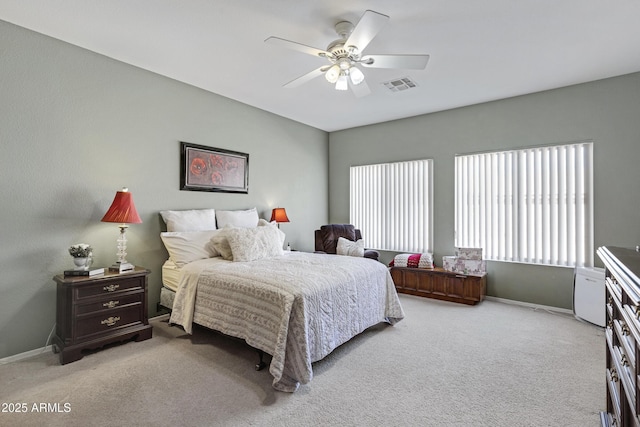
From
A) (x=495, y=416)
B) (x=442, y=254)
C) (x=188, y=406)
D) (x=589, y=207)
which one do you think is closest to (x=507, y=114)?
(x=589, y=207)

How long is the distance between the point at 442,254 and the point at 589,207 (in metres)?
1.93

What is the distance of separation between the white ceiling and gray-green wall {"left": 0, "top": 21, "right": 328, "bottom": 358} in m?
0.25

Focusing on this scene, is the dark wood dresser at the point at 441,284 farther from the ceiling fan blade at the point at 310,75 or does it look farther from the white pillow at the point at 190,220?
the ceiling fan blade at the point at 310,75

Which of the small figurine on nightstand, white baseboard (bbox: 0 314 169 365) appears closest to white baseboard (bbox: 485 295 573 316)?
the small figurine on nightstand

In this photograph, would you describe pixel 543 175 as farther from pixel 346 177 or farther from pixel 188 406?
pixel 188 406

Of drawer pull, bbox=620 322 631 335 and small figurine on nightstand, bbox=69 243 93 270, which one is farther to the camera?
small figurine on nightstand, bbox=69 243 93 270

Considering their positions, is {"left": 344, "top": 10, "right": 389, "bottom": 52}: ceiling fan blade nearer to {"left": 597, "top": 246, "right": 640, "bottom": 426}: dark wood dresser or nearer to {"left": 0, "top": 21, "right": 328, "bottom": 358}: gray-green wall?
{"left": 597, "top": 246, "right": 640, "bottom": 426}: dark wood dresser

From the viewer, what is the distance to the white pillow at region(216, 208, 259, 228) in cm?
408

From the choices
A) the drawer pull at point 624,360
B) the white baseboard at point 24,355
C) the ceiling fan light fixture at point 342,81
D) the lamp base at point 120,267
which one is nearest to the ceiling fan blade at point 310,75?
the ceiling fan light fixture at point 342,81

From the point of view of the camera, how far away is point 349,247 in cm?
489

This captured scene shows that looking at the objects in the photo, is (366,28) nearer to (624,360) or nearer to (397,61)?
(397,61)

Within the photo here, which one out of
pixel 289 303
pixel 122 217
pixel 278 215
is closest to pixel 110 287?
pixel 122 217

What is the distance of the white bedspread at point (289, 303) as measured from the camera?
7.28ft

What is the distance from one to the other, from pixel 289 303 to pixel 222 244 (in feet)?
4.96
